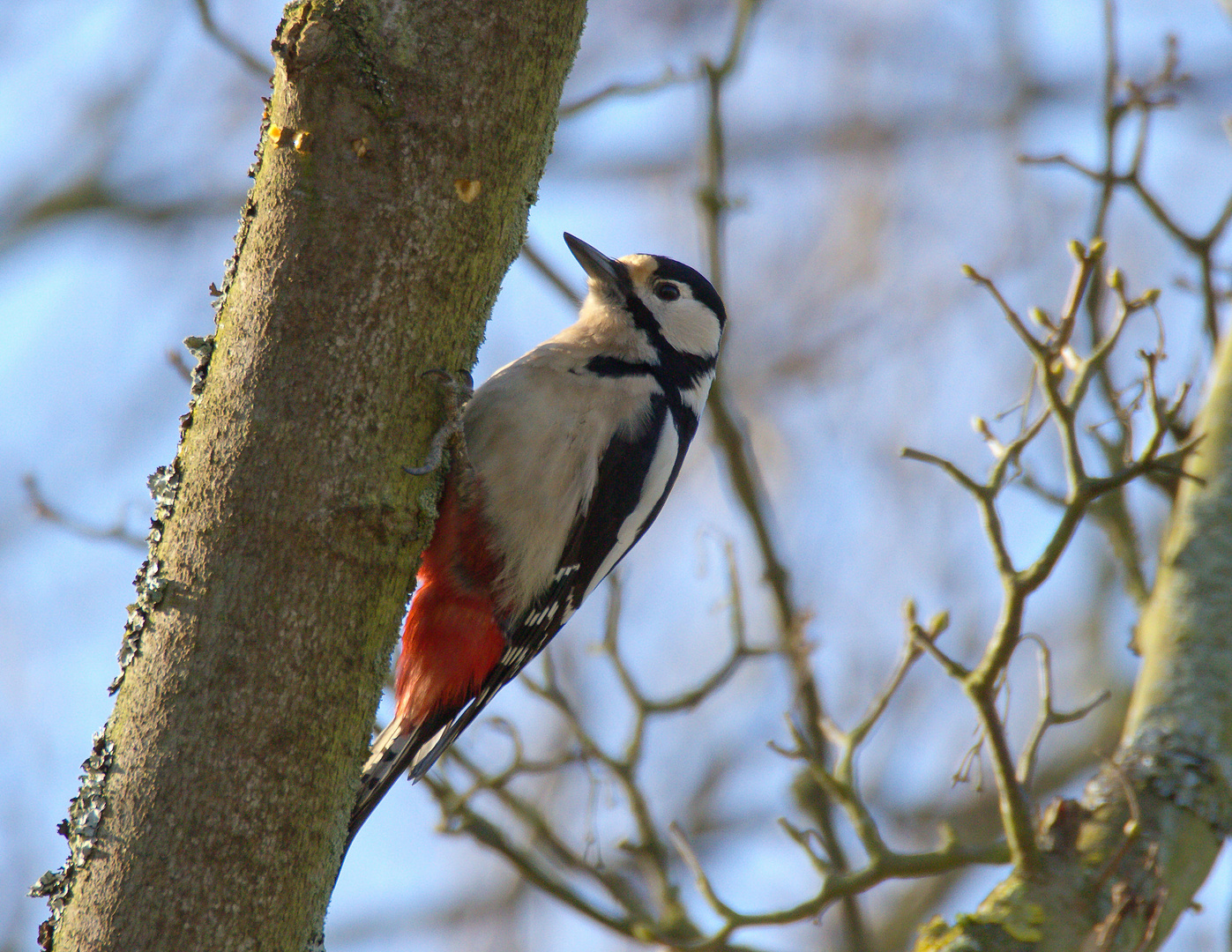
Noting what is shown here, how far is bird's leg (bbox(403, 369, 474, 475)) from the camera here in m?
2.23

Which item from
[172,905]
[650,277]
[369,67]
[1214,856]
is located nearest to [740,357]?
[650,277]

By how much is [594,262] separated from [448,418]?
1862mm

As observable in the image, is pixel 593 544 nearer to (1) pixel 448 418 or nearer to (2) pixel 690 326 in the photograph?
(2) pixel 690 326

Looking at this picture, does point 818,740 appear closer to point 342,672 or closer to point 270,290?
point 342,672

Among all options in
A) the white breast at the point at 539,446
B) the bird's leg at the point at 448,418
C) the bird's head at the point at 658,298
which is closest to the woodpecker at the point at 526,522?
the white breast at the point at 539,446

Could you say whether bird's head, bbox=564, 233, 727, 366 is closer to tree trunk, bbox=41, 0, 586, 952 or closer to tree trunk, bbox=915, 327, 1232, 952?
tree trunk, bbox=915, 327, 1232, 952

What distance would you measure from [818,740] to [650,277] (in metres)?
1.74

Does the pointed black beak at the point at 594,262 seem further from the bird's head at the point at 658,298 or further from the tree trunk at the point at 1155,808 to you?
the tree trunk at the point at 1155,808

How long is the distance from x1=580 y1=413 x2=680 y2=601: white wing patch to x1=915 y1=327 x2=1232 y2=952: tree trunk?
1.39 meters

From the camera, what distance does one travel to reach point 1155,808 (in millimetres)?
2928

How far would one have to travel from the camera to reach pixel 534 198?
2334 mm

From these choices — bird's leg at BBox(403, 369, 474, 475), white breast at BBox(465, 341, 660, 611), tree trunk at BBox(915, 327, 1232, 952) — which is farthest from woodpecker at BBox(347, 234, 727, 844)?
tree trunk at BBox(915, 327, 1232, 952)

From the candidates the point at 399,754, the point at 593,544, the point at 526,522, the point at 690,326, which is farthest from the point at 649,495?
the point at 399,754

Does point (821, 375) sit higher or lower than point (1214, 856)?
higher
